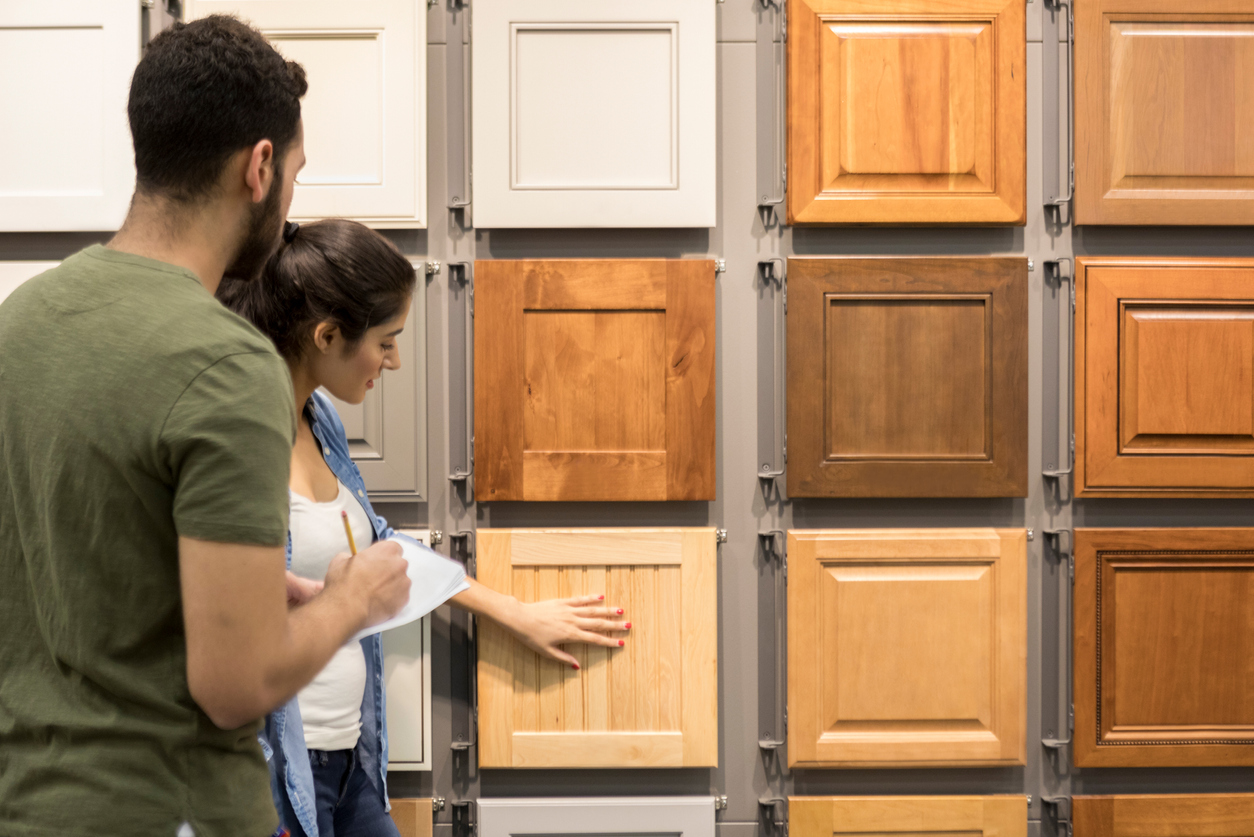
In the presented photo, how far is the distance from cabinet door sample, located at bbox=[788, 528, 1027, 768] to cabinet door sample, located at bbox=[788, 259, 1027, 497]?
131mm

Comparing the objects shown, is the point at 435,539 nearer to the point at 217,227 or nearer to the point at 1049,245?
the point at 217,227

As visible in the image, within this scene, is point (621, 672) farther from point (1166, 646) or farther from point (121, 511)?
point (121, 511)

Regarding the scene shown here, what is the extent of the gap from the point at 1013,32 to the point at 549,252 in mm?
1011

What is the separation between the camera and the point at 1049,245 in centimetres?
179

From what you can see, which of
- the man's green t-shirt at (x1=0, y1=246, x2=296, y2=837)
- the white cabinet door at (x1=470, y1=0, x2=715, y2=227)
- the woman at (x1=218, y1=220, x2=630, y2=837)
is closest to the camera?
the man's green t-shirt at (x1=0, y1=246, x2=296, y2=837)

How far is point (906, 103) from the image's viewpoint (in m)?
1.72

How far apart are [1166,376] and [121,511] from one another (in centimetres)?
181

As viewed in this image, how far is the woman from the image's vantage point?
1266 mm

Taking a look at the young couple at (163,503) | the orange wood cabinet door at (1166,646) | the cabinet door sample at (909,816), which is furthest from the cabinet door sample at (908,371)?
the young couple at (163,503)

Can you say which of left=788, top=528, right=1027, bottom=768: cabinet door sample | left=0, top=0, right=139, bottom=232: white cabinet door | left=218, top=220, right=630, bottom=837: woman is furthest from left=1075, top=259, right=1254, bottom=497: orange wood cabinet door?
left=0, top=0, right=139, bottom=232: white cabinet door

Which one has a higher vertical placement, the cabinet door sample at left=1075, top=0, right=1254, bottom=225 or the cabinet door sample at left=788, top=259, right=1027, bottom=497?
the cabinet door sample at left=1075, top=0, right=1254, bottom=225

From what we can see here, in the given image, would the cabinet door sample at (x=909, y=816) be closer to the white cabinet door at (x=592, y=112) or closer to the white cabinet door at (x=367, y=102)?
the white cabinet door at (x=592, y=112)

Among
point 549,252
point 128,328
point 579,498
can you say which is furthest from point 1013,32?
point 128,328

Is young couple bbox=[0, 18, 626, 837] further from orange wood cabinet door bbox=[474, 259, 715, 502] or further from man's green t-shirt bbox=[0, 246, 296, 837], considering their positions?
orange wood cabinet door bbox=[474, 259, 715, 502]
